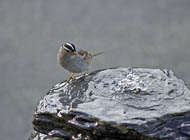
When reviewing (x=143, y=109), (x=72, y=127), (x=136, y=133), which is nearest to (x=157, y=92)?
(x=143, y=109)

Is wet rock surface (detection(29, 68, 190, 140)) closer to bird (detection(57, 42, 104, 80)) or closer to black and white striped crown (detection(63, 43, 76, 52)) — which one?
bird (detection(57, 42, 104, 80))

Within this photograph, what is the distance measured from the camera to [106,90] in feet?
11.0

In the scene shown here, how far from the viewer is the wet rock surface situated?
2881 millimetres

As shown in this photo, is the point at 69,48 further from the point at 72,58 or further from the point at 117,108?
the point at 117,108

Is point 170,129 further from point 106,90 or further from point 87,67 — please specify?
point 87,67

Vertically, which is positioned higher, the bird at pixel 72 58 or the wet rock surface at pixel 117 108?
the bird at pixel 72 58

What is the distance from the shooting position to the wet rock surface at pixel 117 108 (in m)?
2.88

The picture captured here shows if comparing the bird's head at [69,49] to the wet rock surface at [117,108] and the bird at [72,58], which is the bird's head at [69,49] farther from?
the wet rock surface at [117,108]

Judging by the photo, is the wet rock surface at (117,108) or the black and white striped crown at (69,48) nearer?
the wet rock surface at (117,108)

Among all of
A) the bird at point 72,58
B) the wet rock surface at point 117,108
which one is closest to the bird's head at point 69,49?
the bird at point 72,58

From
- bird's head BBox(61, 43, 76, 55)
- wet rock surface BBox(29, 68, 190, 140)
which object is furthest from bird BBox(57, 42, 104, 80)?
wet rock surface BBox(29, 68, 190, 140)

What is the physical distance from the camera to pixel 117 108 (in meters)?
3.04

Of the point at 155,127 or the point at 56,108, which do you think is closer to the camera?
the point at 155,127

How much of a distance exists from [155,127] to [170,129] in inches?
5.2
